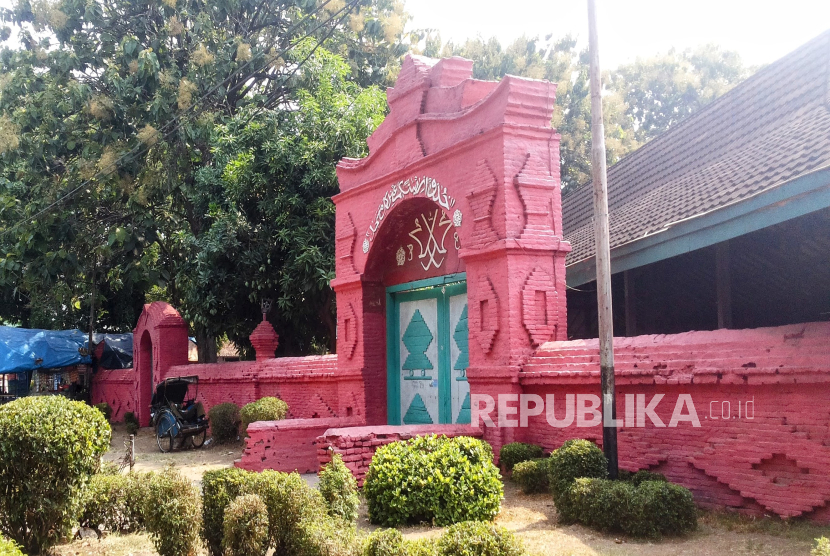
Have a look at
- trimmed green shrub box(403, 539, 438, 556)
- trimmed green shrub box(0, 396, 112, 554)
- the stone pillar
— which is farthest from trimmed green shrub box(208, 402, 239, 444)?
trimmed green shrub box(403, 539, 438, 556)

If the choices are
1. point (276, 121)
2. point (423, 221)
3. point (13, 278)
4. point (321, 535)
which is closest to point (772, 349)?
point (321, 535)

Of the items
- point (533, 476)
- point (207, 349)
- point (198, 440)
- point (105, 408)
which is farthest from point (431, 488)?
point (105, 408)

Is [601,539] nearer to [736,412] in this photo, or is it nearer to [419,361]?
[736,412]

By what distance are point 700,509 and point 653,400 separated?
44.0 inches

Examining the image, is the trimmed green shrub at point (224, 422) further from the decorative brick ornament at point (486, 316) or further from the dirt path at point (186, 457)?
the decorative brick ornament at point (486, 316)

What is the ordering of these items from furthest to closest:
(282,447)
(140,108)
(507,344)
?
(140,108), (282,447), (507,344)

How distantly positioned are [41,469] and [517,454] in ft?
15.9

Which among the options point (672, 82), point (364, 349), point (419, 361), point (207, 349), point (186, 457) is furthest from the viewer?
point (672, 82)

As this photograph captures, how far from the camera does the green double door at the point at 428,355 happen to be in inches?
433

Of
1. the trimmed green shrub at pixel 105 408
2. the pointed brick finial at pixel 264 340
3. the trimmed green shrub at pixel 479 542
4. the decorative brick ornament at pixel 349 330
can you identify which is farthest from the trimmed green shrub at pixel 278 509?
the trimmed green shrub at pixel 105 408

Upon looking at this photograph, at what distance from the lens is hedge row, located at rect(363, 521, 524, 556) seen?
15.3 feet

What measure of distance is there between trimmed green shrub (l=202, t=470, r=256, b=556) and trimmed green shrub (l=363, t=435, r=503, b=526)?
4.85 ft

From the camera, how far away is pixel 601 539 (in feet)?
20.3

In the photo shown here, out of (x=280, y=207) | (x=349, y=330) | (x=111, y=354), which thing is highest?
(x=280, y=207)
